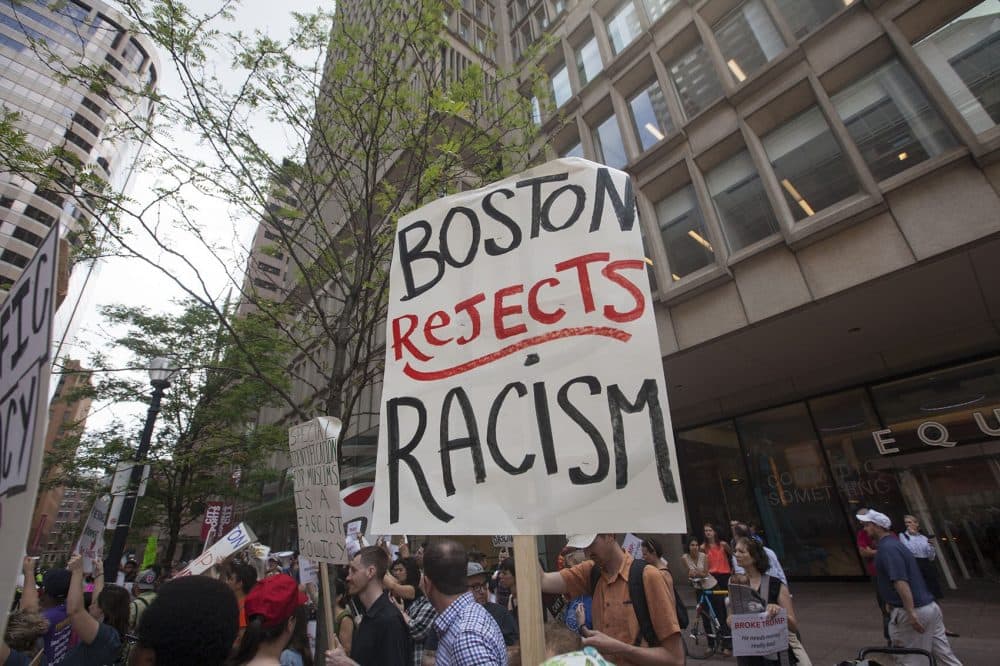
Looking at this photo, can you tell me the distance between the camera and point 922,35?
8.63 m

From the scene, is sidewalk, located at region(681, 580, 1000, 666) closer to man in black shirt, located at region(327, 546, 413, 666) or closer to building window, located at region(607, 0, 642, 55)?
man in black shirt, located at region(327, 546, 413, 666)

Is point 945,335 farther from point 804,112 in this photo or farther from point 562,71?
point 562,71

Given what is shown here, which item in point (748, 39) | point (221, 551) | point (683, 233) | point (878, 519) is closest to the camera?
point (878, 519)

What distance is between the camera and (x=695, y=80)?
12234 millimetres

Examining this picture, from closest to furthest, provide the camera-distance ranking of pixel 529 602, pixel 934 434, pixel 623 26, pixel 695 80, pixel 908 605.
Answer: pixel 529 602 < pixel 908 605 < pixel 934 434 < pixel 695 80 < pixel 623 26

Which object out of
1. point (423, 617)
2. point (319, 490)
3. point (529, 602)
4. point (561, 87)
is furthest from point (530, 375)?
point (561, 87)

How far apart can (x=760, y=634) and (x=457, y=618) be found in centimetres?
317

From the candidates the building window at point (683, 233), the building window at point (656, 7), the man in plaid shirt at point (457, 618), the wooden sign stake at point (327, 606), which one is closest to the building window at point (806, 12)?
the building window at point (656, 7)

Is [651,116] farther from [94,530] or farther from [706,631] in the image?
[94,530]

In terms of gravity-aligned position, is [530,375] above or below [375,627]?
above

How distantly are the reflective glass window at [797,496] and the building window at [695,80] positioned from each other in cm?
819

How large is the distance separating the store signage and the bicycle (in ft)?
18.9

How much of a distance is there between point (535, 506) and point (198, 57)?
6825 mm

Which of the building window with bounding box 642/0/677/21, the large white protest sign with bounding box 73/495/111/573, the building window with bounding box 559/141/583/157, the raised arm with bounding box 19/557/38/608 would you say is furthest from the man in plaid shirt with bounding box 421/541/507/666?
the building window with bounding box 642/0/677/21
